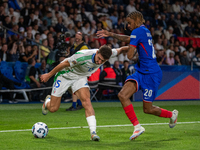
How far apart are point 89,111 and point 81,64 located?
2.93 feet

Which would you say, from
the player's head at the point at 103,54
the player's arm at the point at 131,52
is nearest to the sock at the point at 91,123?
the player's head at the point at 103,54

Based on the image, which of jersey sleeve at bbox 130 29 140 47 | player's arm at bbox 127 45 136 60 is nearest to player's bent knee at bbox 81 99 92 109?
player's arm at bbox 127 45 136 60

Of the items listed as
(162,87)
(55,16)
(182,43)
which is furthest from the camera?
(182,43)

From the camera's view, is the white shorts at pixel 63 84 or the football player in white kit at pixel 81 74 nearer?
the football player in white kit at pixel 81 74

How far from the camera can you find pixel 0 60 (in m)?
14.0

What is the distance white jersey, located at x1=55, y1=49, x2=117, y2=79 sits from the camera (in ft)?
21.2

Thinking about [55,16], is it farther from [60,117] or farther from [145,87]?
[145,87]

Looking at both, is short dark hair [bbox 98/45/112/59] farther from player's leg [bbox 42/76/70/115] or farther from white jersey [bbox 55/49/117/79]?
player's leg [bbox 42/76/70/115]

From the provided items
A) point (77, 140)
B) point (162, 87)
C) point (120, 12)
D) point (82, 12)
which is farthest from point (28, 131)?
point (120, 12)

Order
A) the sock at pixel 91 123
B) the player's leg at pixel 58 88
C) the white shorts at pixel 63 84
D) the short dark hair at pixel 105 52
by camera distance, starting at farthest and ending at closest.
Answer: the player's leg at pixel 58 88, the white shorts at pixel 63 84, the sock at pixel 91 123, the short dark hair at pixel 105 52

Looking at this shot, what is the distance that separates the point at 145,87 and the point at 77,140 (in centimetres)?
157

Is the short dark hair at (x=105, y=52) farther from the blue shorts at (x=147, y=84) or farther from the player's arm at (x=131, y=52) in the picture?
the blue shorts at (x=147, y=84)

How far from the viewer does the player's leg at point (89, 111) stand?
6.15m

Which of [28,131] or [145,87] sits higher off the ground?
[145,87]
